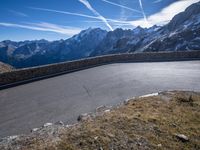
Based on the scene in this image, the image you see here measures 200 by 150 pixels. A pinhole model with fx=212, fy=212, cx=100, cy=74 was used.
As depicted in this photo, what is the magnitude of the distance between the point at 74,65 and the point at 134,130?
1668cm

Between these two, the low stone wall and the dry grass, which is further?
the low stone wall

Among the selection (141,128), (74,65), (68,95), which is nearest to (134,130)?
(141,128)

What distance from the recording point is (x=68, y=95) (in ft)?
43.1

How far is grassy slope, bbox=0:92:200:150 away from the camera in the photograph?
20.8ft

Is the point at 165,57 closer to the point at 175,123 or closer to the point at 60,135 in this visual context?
the point at 175,123

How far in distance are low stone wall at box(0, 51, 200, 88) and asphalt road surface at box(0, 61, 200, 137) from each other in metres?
1.31

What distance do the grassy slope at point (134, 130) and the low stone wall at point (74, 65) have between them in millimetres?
11325

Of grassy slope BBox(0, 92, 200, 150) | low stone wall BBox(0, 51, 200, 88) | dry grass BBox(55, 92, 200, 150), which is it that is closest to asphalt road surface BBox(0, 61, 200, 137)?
low stone wall BBox(0, 51, 200, 88)

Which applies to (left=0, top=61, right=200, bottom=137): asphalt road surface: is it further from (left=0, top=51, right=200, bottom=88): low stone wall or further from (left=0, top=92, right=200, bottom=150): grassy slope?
(left=0, top=92, right=200, bottom=150): grassy slope

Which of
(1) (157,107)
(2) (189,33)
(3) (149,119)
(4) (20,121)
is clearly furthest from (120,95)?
(2) (189,33)

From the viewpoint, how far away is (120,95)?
498 inches

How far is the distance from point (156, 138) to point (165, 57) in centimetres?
2393

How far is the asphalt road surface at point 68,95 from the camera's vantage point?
9652 millimetres

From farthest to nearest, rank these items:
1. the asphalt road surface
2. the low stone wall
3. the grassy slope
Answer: the low stone wall
the asphalt road surface
the grassy slope
